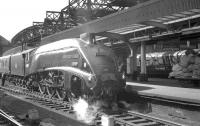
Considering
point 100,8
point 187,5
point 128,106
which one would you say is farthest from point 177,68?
point 100,8

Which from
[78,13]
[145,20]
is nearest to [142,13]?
[145,20]

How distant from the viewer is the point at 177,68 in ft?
41.8

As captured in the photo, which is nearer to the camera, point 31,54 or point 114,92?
point 114,92

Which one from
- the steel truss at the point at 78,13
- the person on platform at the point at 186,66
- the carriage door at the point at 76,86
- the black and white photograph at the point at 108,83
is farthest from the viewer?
the steel truss at the point at 78,13

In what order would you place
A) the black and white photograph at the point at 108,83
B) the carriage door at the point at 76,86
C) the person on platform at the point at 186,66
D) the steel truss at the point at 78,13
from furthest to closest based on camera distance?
the steel truss at the point at 78,13 → the person on platform at the point at 186,66 → the carriage door at the point at 76,86 → the black and white photograph at the point at 108,83

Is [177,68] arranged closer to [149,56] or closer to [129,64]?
[129,64]

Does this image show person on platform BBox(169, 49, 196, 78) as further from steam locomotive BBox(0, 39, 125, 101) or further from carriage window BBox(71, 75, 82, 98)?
carriage window BBox(71, 75, 82, 98)

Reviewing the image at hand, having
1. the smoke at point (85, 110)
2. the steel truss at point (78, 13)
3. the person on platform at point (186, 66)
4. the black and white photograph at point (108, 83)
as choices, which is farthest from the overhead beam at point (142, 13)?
the steel truss at point (78, 13)

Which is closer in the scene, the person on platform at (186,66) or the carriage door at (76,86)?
the carriage door at (76,86)

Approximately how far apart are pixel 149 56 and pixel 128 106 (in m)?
10.4

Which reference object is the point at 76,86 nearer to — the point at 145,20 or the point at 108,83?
the point at 108,83

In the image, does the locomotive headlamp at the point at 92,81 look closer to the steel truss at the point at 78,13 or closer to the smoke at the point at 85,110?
the smoke at the point at 85,110

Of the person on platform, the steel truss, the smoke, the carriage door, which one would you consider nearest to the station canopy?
the person on platform

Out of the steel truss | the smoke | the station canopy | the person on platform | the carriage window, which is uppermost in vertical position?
the steel truss
